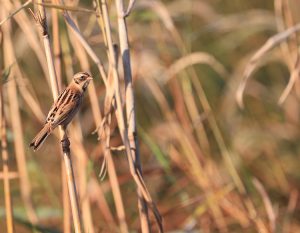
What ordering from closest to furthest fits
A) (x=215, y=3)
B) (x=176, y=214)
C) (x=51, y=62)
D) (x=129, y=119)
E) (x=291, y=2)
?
1. (x=51, y=62)
2. (x=129, y=119)
3. (x=176, y=214)
4. (x=291, y=2)
5. (x=215, y=3)

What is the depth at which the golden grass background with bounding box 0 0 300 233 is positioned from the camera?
7.81ft

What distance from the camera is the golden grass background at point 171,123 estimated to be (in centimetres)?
238

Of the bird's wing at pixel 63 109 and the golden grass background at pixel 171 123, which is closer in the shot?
the bird's wing at pixel 63 109

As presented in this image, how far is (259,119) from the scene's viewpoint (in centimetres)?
425

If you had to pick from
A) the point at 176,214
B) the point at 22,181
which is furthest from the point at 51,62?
the point at 176,214

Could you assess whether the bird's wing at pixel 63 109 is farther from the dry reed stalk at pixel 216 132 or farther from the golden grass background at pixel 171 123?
the dry reed stalk at pixel 216 132

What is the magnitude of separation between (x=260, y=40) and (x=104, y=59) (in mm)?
1331

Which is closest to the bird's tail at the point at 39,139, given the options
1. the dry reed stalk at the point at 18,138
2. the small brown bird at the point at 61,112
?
the small brown bird at the point at 61,112

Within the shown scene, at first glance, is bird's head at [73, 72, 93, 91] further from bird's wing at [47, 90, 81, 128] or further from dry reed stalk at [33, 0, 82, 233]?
dry reed stalk at [33, 0, 82, 233]

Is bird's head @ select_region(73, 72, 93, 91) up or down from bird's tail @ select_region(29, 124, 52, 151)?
up

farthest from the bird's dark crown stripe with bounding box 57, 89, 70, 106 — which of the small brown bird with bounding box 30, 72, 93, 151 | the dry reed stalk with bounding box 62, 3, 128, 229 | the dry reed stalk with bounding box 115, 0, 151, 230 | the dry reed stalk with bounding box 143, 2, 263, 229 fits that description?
the dry reed stalk with bounding box 143, 2, 263, 229

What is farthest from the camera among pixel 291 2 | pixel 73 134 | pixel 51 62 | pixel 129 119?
pixel 291 2

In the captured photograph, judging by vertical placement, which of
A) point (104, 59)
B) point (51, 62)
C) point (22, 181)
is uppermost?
point (104, 59)

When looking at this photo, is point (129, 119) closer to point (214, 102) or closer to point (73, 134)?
point (73, 134)
